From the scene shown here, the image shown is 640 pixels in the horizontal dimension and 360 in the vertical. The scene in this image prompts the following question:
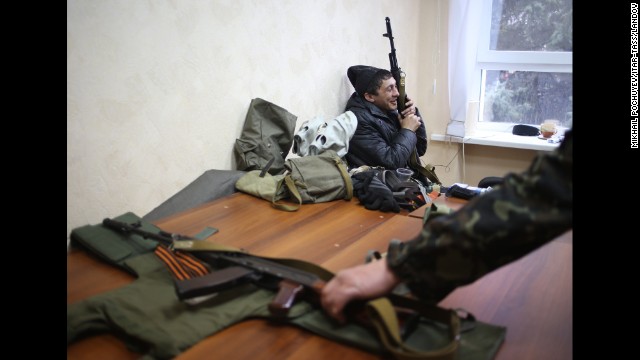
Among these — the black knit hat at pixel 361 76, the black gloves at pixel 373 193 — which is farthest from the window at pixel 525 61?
the black gloves at pixel 373 193

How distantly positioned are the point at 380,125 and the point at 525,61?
129 centimetres

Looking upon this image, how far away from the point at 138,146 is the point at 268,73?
0.74 metres

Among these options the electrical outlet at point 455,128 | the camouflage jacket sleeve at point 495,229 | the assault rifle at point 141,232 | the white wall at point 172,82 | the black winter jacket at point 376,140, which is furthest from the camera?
the electrical outlet at point 455,128

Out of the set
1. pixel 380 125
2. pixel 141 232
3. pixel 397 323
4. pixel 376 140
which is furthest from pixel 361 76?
pixel 397 323

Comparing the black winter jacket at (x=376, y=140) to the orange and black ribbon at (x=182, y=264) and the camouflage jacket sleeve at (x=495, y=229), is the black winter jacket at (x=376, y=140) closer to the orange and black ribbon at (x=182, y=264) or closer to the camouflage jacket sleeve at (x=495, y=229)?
the orange and black ribbon at (x=182, y=264)

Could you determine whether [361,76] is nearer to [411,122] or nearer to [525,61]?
[411,122]

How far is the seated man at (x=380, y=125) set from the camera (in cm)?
244

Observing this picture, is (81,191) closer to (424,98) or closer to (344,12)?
(344,12)

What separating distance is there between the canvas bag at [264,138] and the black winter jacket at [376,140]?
40 centimetres

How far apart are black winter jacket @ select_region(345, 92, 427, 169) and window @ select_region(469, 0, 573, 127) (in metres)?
1.04

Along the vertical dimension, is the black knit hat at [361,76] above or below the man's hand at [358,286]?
above

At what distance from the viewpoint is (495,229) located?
0.78 metres

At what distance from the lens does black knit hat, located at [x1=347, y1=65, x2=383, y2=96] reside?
104 inches
